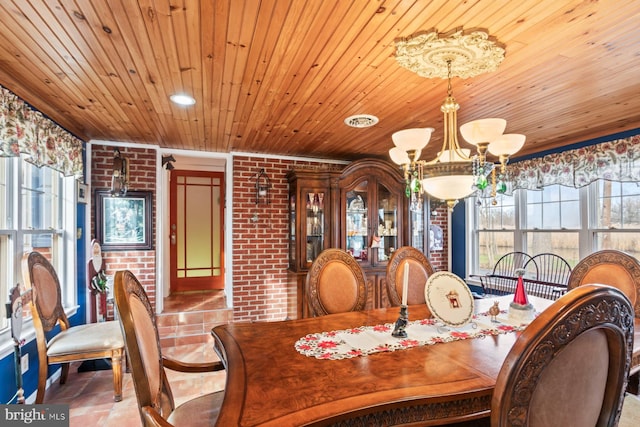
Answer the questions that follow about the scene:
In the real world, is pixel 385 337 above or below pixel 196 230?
below

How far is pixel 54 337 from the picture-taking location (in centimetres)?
238

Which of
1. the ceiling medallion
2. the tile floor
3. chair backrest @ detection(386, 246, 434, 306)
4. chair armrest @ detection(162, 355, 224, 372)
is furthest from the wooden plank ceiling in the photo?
the tile floor

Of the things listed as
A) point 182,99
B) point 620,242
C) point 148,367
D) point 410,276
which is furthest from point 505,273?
point 148,367

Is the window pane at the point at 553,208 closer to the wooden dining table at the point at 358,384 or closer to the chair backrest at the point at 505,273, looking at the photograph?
the chair backrest at the point at 505,273

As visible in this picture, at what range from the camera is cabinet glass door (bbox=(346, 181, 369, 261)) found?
3965mm

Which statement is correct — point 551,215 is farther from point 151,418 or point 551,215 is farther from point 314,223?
point 151,418

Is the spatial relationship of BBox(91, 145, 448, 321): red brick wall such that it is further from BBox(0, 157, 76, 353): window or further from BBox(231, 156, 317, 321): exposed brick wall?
BBox(0, 157, 76, 353): window

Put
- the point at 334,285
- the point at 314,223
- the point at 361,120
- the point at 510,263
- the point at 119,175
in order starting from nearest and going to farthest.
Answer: the point at 334,285
the point at 361,120
the point at 119,175
the point at 314,223
the point at 510,263

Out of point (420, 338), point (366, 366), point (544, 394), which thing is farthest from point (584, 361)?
point (420, 338)

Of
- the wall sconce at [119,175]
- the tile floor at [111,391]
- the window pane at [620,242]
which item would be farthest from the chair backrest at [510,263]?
the wall sconce at [119,175]

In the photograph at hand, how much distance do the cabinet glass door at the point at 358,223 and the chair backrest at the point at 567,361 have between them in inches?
122

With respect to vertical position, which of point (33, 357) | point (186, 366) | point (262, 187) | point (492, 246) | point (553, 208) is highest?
point (262, 187)

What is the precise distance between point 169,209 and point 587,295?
5176mm

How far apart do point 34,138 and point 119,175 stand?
1.04 meters
